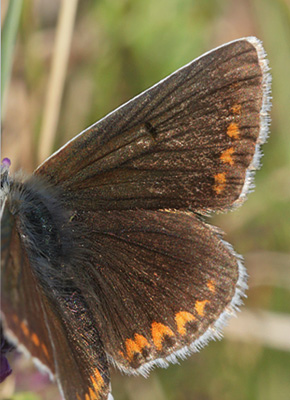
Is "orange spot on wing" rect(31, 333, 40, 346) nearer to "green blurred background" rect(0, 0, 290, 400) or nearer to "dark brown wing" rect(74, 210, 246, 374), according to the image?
"dark brown wing" rect(74, 210, 246, 374)

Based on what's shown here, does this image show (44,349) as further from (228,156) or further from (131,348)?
(228,156)

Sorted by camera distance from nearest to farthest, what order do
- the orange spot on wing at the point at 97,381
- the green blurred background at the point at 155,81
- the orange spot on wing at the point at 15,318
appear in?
the orange spot on wing at the point at 15,318 → the orange spot on wing at the point at 97,381 → the green blurred background at the point at 155,81

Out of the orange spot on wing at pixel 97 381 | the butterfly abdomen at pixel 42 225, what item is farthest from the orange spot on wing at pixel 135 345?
the butterfly abdomen at pixel 42 225

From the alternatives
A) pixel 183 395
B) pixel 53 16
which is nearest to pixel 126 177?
pixel 183 395

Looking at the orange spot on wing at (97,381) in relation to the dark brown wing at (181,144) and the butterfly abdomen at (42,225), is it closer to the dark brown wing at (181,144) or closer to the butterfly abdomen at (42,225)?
the butterfly abdomen at (42,225)

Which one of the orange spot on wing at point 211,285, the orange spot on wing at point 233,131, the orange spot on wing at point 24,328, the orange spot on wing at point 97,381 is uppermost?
the orange spot on wing at point 233,131
